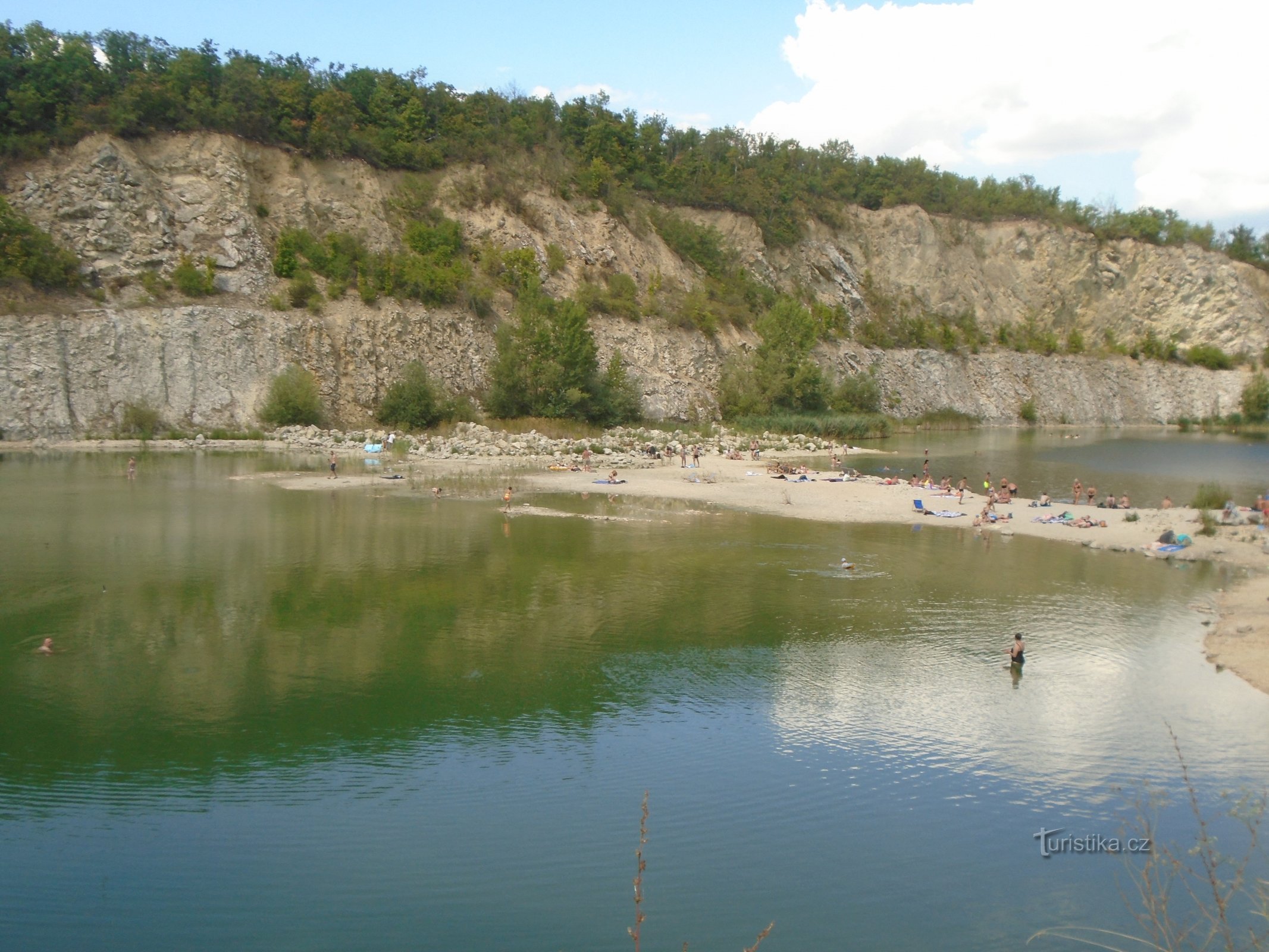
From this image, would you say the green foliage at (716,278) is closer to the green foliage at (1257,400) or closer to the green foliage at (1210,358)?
the green foliage at (1210,358)

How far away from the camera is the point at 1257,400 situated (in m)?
95.8

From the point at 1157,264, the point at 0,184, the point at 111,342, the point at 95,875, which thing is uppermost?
the point at 1157,264

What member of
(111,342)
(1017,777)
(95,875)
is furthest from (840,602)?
(111,342)

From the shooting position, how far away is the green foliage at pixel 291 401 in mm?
54656

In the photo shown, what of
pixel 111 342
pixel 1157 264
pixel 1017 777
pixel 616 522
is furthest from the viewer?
pixel 1157 264

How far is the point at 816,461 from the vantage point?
54.6 meters

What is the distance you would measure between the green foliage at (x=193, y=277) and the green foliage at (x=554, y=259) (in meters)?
23.1

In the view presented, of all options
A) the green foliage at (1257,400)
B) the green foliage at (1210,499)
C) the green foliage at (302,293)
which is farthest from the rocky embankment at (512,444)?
the green foliage at (1257,400)

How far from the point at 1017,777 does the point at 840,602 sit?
9079 mm

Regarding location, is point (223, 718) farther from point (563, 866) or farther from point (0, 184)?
point (0, 184)

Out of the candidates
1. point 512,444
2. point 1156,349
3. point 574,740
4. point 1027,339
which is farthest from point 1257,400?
point 574,740

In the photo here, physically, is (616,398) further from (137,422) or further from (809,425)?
(137,422)

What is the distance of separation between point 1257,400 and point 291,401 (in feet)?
303

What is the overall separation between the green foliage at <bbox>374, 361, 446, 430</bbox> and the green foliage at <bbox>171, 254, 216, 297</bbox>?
12816 mm
